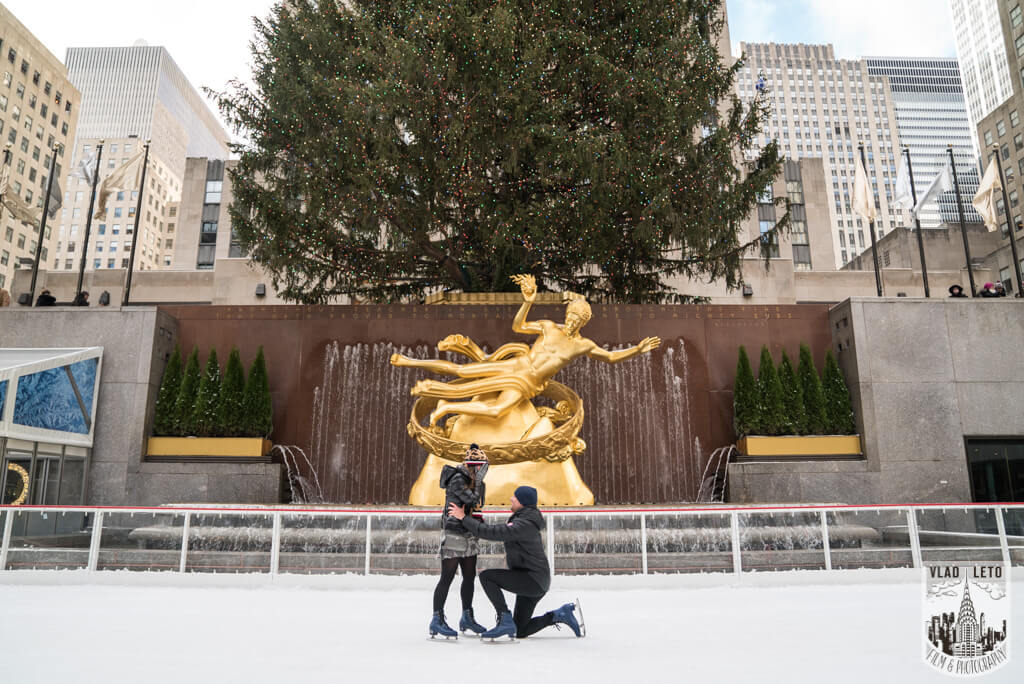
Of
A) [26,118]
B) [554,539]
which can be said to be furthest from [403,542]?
[26,118]

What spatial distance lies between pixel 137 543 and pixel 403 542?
3.27m

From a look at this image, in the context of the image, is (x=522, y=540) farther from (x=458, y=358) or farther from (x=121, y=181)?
(x=121, y=181)

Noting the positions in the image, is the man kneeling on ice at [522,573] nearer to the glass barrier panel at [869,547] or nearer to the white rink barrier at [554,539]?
the white rink barrier at [554,539]

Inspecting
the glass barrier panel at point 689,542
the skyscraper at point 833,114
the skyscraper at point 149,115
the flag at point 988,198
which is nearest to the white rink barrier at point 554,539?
the glass barrier panel at point 689,542

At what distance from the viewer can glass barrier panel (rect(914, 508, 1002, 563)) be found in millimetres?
8828

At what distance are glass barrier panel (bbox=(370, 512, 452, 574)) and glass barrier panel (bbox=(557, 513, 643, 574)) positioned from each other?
1022 millimetres

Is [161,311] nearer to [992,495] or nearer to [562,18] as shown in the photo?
[562,18]

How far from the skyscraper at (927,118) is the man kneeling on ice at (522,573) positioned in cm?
16952

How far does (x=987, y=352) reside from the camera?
15141 mm

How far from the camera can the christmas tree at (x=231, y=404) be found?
1435cm

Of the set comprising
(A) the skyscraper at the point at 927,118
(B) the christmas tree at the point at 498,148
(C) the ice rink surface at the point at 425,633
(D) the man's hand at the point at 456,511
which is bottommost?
(C) the ice rink surface at the point at 425,633

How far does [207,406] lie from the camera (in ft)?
47.4

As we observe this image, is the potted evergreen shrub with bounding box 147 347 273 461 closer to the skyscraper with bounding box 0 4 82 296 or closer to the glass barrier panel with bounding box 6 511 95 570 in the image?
the glass barrier panel with bounding box 6 511 95 570

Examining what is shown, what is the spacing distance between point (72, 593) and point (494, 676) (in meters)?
6.05
